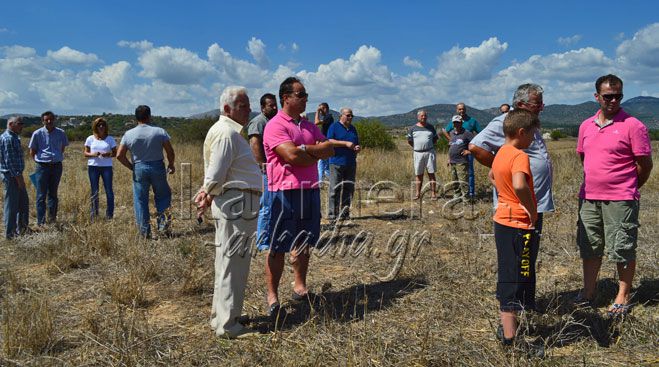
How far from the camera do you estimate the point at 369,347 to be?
113 inches

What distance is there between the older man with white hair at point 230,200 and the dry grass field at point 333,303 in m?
0.26

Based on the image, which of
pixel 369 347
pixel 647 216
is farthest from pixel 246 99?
pixel 647 216

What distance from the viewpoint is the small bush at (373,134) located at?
869 inches

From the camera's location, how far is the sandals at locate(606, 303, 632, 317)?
11.0ft

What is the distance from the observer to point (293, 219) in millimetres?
3633

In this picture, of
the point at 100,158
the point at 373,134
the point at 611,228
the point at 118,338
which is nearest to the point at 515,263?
the point at 611,228

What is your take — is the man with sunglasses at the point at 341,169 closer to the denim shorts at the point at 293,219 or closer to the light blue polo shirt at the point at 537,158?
the denim shorts at the point at 293,219

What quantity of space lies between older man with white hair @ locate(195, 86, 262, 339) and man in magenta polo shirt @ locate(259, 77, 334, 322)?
0.33 m

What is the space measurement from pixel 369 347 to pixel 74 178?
10021 millimetres

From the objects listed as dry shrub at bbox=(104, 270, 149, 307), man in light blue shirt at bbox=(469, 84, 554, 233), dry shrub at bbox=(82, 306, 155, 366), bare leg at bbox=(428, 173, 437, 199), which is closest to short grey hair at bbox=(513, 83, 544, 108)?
man in light blue shirt at bbox=(469, 84, 554, 233)

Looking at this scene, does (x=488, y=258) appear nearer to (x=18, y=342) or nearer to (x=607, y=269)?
(x=607, y=269)

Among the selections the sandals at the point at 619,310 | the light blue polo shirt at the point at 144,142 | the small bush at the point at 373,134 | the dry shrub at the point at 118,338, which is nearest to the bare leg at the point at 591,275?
the sandals at the point at 619,310

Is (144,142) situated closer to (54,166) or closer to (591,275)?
(54,166)

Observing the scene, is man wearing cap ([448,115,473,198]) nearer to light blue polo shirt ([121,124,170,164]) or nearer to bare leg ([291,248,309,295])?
light blue polo shirt ([121,124,170,164])
